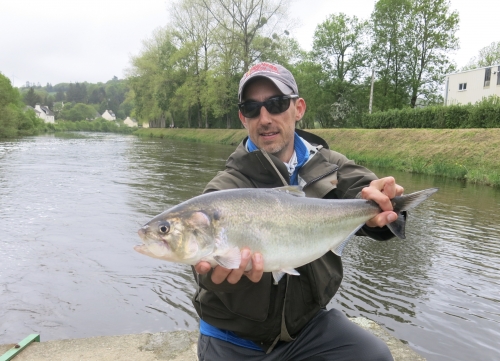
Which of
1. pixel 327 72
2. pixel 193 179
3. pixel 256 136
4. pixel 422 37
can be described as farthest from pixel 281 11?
pixel 256 136

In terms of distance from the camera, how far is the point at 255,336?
107 inches

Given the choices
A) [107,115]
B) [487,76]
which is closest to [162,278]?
[487,76]

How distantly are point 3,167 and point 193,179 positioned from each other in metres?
10.1

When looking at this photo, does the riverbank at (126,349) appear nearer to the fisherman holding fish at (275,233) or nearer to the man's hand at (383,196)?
the fisherman holding fish at (275,233)

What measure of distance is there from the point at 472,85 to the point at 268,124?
1859 inches

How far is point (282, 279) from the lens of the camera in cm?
276

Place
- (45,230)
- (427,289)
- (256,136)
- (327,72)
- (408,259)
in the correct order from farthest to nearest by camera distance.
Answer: (327,72) < (45,230) < (408,259) < (427,289) < (256,136)

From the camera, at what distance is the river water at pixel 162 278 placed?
17.4ft

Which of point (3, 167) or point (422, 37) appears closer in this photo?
point (3, 167)

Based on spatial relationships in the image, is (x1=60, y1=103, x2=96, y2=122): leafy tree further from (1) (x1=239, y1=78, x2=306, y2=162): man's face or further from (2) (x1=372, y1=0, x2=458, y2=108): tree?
(1) (x1=239, y1=78, x2=306, y2=162): man's face

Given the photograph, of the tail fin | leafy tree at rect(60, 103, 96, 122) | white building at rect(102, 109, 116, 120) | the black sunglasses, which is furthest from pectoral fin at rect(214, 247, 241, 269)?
white building at rect(102, 109, 116, 120)

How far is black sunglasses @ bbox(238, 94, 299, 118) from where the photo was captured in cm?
323

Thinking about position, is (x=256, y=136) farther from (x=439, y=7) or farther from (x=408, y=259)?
(x=439, y=7)

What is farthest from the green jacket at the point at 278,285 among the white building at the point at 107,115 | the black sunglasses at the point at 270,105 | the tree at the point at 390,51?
the white building at the point at 107,115
